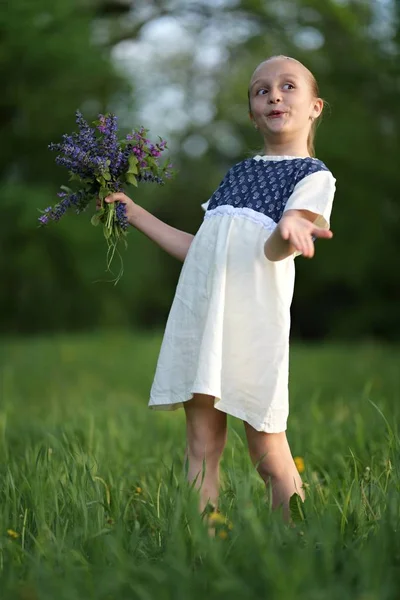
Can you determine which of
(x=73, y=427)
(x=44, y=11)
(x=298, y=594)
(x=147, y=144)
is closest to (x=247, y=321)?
(x=147, y=144)

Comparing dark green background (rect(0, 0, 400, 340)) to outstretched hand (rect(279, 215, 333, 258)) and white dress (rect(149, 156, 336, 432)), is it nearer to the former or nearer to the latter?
white dress (rect(149, 156, 336, 432))

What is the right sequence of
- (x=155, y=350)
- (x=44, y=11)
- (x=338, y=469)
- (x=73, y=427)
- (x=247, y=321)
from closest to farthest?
(x=247, y=321), (x=338, y=469), (x=73, y=427), (x=155, y=350), (x=44, y=11)

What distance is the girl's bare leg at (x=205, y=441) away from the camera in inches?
101

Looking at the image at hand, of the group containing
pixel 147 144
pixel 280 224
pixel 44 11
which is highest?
pixel 44 11

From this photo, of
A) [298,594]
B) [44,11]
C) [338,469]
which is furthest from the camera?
[44,11]

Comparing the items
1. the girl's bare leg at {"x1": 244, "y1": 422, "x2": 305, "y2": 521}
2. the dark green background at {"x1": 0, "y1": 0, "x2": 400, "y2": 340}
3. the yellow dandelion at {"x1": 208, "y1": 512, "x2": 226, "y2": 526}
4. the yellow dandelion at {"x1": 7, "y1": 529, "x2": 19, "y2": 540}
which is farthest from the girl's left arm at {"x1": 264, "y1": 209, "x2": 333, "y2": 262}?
the dark green background at {"x1": 0, "y1": 0, "x2": 400, "y2": 340}

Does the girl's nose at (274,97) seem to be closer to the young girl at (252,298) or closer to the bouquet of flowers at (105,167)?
the young girl at (252,298)

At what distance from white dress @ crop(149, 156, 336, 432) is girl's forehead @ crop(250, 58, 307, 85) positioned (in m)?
0.25

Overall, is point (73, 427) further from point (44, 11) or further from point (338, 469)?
point (44, 11)

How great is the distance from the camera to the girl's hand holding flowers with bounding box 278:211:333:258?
7.39 feet

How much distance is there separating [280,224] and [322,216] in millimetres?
191

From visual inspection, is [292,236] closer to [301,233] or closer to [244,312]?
[301,233]

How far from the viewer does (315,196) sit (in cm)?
242

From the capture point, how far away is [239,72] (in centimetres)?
1795
